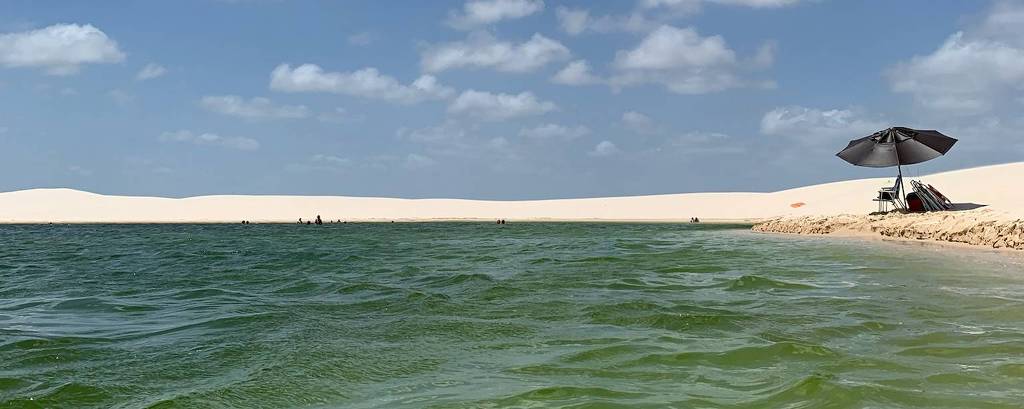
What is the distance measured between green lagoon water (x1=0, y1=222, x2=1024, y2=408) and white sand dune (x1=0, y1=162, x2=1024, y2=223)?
48278 millimetres

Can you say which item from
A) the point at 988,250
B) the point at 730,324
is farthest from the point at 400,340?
the point at 988,250

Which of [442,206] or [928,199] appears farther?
[442,206]

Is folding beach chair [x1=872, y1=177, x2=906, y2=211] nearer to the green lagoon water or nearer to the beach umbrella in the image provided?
the beach umbrella

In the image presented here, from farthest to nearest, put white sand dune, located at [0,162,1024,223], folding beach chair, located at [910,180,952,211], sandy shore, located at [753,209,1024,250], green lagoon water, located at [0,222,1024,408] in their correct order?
1. white sand dune, located at [0,162,1024,223]
2. folding beach chair, located at [910,180,952,211]
3. sandy shore, located at [753,209,1024,250]
4. green lagoon water, located at [0,222,1024,408]

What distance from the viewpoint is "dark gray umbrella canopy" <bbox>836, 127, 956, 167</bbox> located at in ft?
97.7

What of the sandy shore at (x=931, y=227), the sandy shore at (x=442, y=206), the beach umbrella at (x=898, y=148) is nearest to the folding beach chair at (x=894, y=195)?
the beach umbrella at (x=898, y=148)

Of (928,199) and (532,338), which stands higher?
(928,199)

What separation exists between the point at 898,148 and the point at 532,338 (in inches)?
1056

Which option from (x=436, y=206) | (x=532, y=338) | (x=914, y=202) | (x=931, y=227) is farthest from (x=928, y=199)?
(x=436, y=206)

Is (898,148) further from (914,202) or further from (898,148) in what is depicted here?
(914,202)

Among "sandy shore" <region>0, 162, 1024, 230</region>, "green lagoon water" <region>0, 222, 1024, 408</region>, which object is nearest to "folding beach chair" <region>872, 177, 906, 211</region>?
"green lagoon water" <region>0, 222, 1024, 408</region>

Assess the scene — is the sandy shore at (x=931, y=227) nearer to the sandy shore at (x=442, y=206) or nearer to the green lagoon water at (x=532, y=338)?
the green lagoon water at (x=532, y=338)

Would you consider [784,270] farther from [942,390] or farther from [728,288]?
[942,390]

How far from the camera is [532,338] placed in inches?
305
